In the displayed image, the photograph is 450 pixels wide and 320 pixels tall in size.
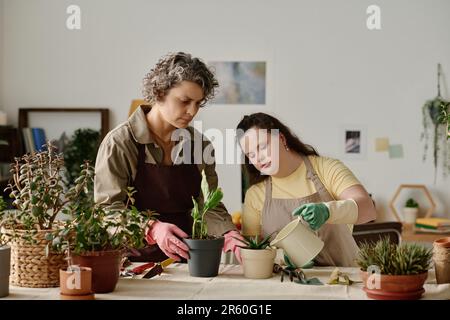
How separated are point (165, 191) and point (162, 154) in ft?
0.44

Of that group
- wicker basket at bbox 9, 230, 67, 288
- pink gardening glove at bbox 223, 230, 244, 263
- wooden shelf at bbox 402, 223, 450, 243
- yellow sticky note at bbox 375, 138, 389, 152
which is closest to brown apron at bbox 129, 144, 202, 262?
pink gardening glove at bbox 223, 230, 244, 263

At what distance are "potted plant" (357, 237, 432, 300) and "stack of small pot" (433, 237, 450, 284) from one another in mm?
109

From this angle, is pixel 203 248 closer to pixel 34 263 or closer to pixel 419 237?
pixel 34 263

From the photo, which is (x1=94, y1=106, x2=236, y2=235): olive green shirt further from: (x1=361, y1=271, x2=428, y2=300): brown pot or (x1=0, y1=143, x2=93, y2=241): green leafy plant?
(x1=361, y1=271, x2=428, y2=300): brown pot

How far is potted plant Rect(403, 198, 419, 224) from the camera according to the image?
502cm

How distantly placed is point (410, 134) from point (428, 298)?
3811 mm

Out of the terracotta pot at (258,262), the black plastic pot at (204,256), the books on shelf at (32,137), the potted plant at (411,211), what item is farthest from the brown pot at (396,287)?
the books on shelf at (32,137)

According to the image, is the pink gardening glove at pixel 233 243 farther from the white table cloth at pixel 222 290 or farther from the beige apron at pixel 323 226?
the beige apron at pixel 323 226

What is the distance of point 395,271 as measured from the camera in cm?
147

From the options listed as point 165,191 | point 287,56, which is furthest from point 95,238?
point 287,56

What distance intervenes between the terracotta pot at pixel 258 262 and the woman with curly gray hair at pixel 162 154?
0.28 meters

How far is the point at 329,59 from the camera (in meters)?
5.14
